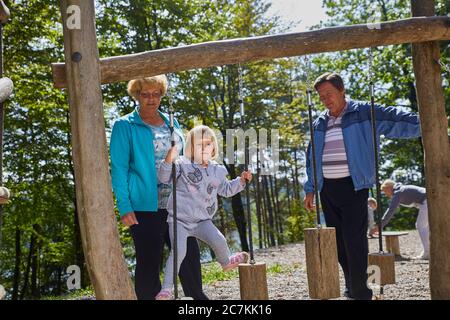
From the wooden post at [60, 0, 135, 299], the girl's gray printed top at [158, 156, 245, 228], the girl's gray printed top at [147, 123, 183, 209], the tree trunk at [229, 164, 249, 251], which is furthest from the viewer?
the tree trunk at [229, 164, 249, 251]

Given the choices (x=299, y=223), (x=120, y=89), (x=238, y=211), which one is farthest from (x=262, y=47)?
(x=299, y=223)

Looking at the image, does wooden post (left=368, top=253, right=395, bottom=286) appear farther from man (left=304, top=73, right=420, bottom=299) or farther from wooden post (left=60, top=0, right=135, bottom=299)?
wooden post (left=60, top=0, right=135, bottom=299)

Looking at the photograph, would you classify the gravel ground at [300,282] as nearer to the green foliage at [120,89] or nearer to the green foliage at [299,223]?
the green foliage at [120,89]

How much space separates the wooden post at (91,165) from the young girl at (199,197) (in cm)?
53

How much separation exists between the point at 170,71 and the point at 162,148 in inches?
→ 18.6

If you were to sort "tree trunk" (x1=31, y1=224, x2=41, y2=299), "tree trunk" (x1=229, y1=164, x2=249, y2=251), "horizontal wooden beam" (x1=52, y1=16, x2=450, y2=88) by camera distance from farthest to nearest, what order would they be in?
1. "tree trunk" (x1=31, y1=224, x2=41, y2=299)
2. "tree trunk" (x1=229, y1=164, x2=249, y2=251)
3. "horizontal wooden beam" (x1=52, y1=16, x2=450, y2=88)

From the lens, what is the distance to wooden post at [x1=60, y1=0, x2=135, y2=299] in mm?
2953

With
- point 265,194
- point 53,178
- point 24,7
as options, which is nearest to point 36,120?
point 53,178

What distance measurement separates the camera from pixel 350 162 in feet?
12.4

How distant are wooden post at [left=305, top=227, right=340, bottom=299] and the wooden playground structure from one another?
872mm

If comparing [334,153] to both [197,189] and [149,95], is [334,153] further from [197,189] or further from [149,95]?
[149,95]

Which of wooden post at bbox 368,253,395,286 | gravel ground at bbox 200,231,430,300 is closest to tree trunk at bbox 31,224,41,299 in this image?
gravel ground at bbox 200,231,430,300

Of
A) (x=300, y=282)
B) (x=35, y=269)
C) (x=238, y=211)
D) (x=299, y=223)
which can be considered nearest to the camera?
(x=300, y=282)

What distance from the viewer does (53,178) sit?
1270 cm
